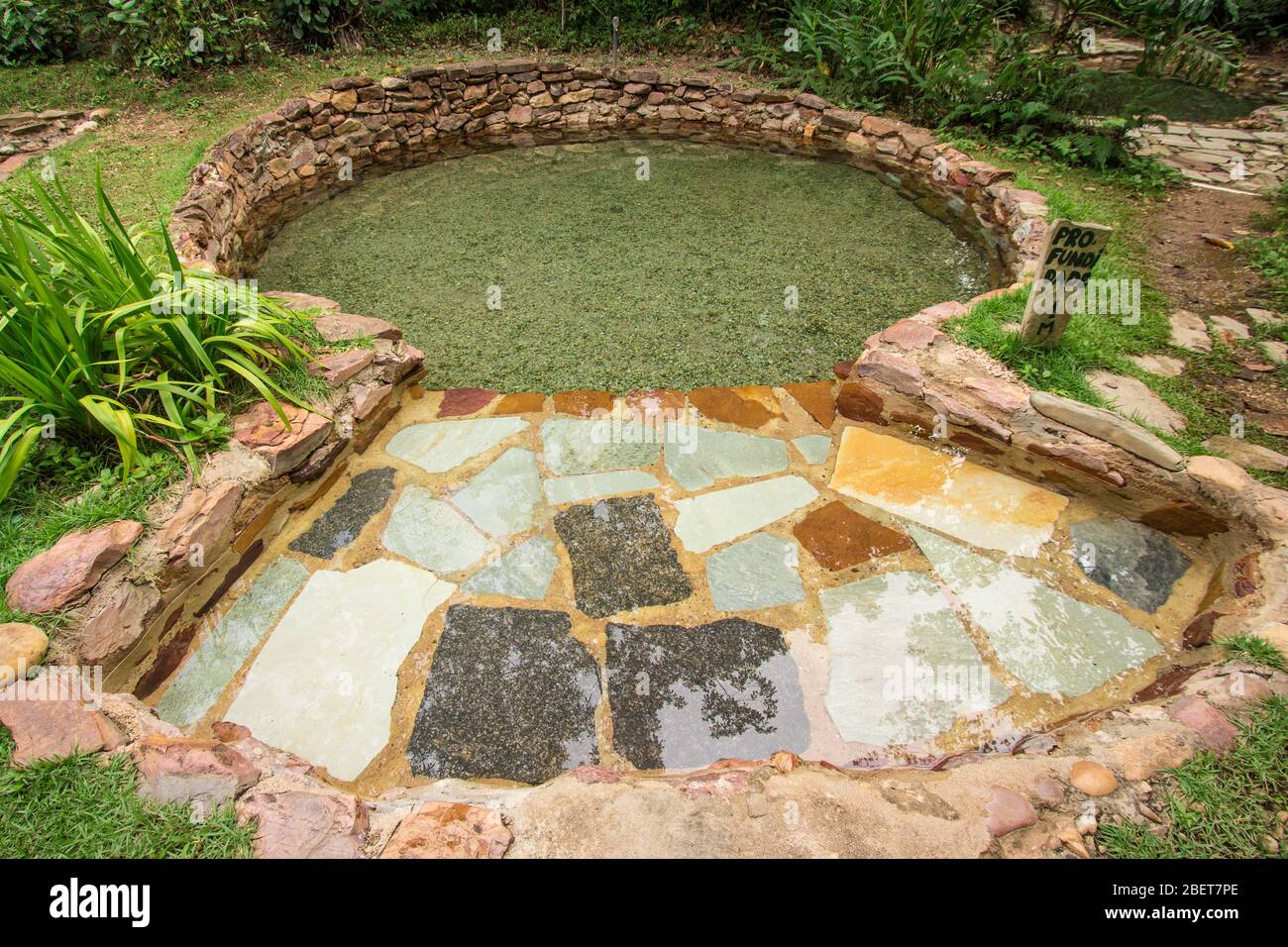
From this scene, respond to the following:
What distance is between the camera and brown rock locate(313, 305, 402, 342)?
3.39m

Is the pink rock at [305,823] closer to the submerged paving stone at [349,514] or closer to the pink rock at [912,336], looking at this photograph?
the submerged paving stone at [349,514]

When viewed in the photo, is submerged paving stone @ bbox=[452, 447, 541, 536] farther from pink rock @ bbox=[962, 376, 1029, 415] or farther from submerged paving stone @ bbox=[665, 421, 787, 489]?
pink rock @ bbox=[962, 376, 1029, 415]

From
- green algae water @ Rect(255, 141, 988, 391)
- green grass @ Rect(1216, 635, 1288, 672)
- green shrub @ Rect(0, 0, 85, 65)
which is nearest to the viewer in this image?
green grass @ Rect(1216, 635, 1288, 672)

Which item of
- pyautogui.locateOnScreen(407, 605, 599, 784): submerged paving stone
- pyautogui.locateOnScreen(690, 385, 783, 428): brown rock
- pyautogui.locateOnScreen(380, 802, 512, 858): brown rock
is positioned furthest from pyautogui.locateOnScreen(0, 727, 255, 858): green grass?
pyautogui.locateOnScreen(690, 385, 783, 428): brown rock

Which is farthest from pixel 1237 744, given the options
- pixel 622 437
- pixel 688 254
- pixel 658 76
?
pixel 658 76

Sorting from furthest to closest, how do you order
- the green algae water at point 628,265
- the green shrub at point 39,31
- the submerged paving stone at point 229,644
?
the green shrub at point 39,31 < the green algae water at point 628,265 < the submerged paving stone at point 229,644

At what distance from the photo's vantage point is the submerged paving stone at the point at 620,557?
2.59 m

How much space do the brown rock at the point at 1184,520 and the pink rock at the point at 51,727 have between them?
3708mm

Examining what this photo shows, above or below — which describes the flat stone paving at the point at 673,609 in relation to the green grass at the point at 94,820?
below

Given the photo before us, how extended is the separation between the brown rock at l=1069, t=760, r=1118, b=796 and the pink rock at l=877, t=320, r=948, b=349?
79.2 inches

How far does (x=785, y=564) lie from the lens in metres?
2.70

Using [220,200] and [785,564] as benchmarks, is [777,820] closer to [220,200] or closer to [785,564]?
[785,564]

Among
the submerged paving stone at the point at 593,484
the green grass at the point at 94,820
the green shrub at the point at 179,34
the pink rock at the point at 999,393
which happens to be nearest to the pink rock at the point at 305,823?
the green grass at the point at 94,820

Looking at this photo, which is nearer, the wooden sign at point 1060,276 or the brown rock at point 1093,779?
the brown rock at point 1093,779
